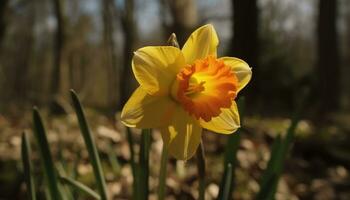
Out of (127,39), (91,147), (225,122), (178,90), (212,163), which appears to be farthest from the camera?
(127,39)

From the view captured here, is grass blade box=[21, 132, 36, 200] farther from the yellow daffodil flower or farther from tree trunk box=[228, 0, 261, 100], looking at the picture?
tree trunk box=[228, 0, 261, 100]

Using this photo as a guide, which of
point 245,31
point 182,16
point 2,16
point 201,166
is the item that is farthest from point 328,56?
point 201,166

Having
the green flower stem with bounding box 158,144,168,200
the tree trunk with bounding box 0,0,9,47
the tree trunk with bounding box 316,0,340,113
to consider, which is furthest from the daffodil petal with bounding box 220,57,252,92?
the tree trunk with bounding box 316,0,340,113

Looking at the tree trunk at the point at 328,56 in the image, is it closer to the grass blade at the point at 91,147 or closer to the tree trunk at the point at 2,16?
the tree trunk at the point at 2,16

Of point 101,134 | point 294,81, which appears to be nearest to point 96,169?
point 101,134

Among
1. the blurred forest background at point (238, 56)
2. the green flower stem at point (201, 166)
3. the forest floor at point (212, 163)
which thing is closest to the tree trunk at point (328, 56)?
the blurred forest background at point (238, 56)

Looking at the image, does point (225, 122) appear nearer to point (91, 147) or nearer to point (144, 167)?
point (144, 167)
